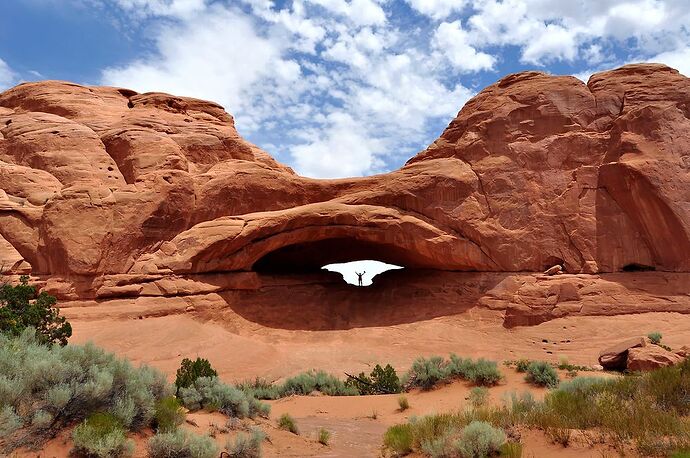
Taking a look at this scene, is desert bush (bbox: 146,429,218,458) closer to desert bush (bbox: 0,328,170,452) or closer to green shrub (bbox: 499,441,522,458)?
desert bush (bbox: 0,328,170,452)

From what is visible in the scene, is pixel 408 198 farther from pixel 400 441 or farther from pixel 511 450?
pixel 511 450

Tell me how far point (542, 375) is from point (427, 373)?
8.24ft

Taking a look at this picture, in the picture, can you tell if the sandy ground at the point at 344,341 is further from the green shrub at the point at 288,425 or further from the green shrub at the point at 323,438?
the green shrub at the point at 323,438

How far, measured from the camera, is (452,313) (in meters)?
19.3

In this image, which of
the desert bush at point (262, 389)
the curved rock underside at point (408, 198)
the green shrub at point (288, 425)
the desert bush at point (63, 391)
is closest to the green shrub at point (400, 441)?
the green shrub at point (288, 425)

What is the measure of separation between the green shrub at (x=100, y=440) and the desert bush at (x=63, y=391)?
0.98 feet

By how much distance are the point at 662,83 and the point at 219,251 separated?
731 inches

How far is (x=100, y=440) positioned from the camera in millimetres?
4746

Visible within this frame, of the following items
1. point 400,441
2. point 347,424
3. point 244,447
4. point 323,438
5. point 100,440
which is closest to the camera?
point 100,440

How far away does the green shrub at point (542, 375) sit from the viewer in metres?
10.1

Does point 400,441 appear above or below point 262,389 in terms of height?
above

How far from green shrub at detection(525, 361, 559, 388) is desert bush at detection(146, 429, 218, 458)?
7314mm

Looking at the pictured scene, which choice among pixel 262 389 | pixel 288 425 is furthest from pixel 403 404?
pixel 262 389

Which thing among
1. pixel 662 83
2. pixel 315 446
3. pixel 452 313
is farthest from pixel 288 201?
pixel 662 83
